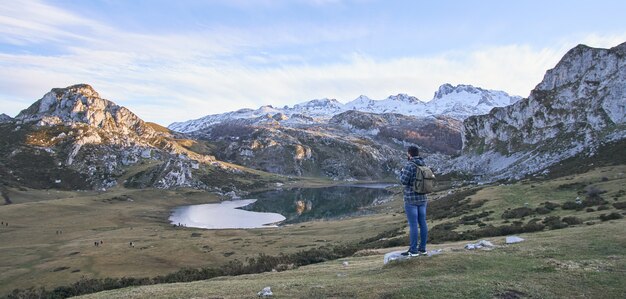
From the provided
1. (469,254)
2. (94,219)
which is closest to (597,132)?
(469,254)

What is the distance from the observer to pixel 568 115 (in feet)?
534

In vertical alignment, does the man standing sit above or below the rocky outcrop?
below

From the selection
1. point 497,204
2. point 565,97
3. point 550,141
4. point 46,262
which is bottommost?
point 46,262

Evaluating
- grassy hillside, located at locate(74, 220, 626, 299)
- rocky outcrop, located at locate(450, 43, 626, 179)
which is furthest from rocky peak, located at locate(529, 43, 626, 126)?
grassy hillside, located at locate(74, 220, 626, 299)

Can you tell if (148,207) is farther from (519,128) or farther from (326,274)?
(326,274)

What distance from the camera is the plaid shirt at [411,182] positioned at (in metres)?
19.0

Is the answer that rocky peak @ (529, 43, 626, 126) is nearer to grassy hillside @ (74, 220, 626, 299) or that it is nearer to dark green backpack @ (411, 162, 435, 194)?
grassy hillside @ (74, 220, 626, 299)

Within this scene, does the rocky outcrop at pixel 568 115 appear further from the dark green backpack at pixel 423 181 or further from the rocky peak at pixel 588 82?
the dark green backpack at pixel 423 181

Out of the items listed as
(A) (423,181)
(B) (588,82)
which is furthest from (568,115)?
(A) (423,181)

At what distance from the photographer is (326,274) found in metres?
22.9

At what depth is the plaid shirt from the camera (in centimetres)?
1897

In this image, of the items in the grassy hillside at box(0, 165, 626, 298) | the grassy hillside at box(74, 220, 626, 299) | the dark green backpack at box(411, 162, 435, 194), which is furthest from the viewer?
the dark green backpack at box(411, 162, 435, 194)

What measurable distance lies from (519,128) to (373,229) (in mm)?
142470

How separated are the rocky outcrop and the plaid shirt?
115 m
